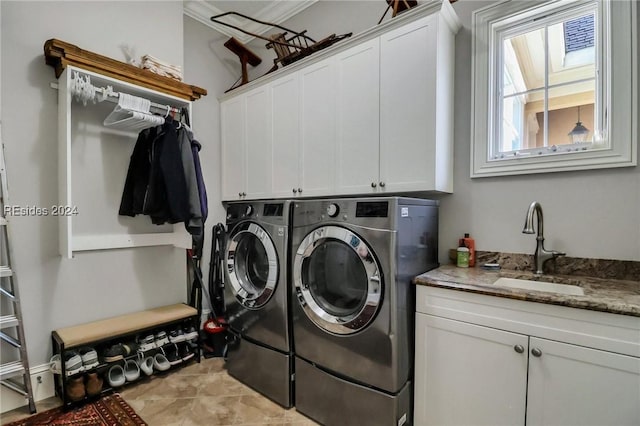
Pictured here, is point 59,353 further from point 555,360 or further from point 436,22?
point 436,22

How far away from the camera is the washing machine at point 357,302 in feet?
4.86

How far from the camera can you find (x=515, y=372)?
50.4 inches

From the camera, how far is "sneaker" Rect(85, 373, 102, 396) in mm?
1853

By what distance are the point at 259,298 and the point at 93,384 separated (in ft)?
3.70

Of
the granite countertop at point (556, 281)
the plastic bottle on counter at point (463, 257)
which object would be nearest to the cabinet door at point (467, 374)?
the granite countertop at point (556, 281)

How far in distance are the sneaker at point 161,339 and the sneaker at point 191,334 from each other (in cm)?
14

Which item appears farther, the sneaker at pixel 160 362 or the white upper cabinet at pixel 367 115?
the sneaker at pixel 160 362

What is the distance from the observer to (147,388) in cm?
205

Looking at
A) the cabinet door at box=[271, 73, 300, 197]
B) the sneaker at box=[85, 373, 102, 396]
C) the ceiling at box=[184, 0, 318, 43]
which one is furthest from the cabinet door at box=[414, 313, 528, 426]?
the ceiling at box=[184, 0, 318, 43]

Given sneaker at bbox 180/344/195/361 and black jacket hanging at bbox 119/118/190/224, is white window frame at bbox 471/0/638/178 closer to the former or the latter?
black jacket hanging at bbox 119/118/190/224

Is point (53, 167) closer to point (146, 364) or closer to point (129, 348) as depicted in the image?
point (129, 348)

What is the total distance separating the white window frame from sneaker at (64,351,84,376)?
8.89ft

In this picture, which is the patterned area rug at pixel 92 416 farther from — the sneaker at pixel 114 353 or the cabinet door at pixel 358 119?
the cabinet door at pixel 358 119

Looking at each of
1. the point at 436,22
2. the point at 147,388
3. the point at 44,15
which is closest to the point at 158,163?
the point at 44,15
